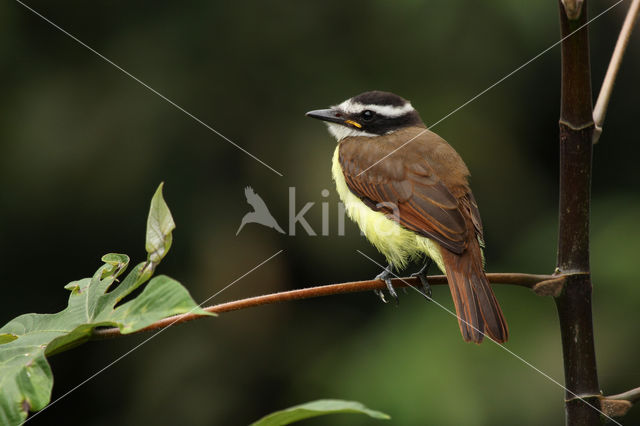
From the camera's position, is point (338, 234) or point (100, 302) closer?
point (100, 302)

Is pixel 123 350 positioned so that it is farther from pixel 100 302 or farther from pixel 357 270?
pixel 100 302

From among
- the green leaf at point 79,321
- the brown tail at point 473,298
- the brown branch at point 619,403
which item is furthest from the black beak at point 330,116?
the brown branch at point 619,403

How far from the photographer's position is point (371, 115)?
3.49m

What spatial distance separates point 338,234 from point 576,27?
9.51 ft

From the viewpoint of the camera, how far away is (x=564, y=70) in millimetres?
1381

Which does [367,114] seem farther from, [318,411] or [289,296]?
[318,411]

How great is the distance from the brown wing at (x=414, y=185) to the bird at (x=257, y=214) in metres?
1.06

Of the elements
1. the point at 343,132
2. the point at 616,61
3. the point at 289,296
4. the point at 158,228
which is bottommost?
the point at 289,296

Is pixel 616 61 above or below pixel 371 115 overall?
below

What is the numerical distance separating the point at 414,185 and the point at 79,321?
1.65 meters

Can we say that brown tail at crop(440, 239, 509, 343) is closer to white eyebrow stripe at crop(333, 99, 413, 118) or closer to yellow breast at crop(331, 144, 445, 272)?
yellow breast at crop(331, 144, 445, 272)

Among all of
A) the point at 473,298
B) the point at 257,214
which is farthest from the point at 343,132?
the point at 473,298

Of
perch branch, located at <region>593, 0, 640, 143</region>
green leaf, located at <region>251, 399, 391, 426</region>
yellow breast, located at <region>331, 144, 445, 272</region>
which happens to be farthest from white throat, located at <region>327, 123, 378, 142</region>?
green leaf, located at <region>251, 399, 391, 426</region>

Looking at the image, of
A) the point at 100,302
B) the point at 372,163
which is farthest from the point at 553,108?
the point at 100,302
